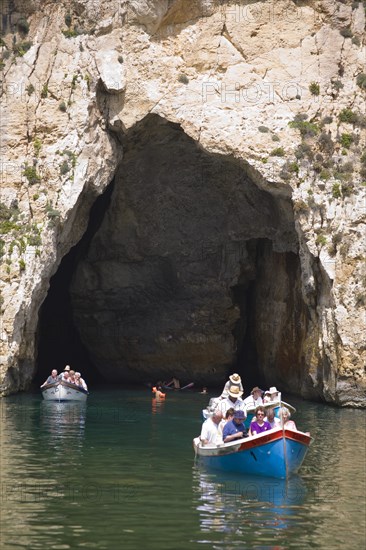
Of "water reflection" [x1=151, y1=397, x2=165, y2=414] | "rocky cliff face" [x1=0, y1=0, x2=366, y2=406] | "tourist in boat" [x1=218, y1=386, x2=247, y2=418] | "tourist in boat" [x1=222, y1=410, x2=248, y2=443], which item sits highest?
"rocky cliff face" [x1=0, y1=0, x2=366, y2=406]

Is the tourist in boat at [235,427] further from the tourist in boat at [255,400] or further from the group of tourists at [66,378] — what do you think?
the group of tourists at [66,378]

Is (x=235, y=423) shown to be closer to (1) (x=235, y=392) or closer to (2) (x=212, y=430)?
(2) (x=212, y=430)

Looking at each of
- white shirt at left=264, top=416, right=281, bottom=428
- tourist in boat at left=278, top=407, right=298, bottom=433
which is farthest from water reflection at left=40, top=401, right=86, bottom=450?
→ tourist in boat at left=278, top=407, right=298, bottom=433

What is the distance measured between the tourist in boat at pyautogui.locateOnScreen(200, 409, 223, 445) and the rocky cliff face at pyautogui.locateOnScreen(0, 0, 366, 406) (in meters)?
16.9

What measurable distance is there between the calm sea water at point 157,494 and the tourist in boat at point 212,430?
696 millimetres

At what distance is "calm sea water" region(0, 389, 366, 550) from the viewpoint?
16.6 metres

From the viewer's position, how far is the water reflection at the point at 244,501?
17.7 meters

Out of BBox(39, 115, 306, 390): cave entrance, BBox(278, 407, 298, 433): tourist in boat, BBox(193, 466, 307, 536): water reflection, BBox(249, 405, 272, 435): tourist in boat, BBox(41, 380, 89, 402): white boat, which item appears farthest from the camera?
BBox(39, 115, 306, 390): cave entrance

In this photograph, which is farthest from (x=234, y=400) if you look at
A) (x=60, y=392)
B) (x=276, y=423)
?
(x=60, y=392)

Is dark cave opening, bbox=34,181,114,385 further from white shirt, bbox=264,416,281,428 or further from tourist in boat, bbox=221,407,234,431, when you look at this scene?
white shirt, bbox=264,416,281,428

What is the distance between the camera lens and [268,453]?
22.3m

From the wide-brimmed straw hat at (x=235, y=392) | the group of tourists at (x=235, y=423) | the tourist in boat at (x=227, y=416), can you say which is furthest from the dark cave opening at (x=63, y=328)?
the tourist in boat at (x=227, y=416)

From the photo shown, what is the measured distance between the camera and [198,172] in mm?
49906

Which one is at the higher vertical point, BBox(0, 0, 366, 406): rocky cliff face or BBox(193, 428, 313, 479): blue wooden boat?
BBox(0, 0, 366, 406): rocky cliff face
